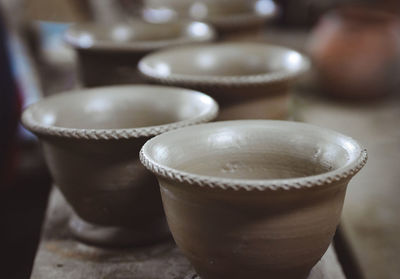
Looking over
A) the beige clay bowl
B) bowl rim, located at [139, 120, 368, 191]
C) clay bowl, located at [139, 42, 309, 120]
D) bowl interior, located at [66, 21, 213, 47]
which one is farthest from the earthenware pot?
bowl rim, located at [139, 120, 368, 191]

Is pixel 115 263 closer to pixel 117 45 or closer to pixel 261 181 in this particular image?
pixel 261 181

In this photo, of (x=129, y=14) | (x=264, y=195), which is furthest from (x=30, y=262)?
(x=129, y=14)

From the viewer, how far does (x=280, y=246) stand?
0.90m

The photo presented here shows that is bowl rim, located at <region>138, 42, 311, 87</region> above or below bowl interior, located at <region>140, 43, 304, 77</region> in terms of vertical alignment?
above

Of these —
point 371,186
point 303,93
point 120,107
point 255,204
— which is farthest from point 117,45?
point 303,93

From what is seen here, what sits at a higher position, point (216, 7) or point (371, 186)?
point (216, 7)

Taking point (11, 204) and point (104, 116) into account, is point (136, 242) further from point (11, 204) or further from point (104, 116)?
point (11, 204)

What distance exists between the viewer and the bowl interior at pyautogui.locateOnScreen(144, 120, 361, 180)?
106cm

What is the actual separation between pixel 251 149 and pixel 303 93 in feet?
9.50

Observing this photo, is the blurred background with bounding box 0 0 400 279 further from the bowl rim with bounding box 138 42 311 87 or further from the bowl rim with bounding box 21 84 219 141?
the bowl rim with bounding box 21 84 219 141

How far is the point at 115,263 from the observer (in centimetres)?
120

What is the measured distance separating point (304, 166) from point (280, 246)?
23 centimetres

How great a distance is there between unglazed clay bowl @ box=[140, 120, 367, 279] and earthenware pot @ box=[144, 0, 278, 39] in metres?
1.29

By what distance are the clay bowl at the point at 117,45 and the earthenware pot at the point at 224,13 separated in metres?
0.24
